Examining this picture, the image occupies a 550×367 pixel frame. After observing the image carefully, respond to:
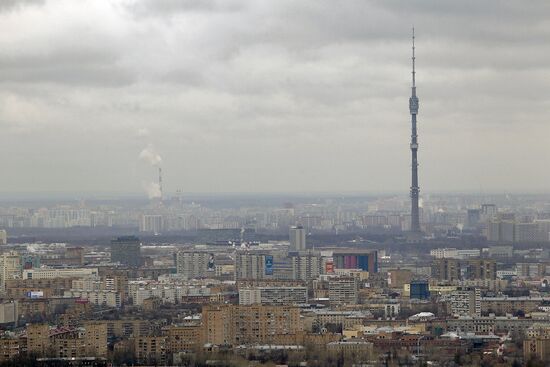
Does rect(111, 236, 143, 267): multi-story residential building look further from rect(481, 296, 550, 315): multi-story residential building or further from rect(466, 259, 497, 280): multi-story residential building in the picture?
rect(481, 296, 550, 315): multi-story residential building

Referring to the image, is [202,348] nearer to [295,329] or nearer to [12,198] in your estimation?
[295,329]

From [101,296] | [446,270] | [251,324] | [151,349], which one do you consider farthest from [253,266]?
[151,349]

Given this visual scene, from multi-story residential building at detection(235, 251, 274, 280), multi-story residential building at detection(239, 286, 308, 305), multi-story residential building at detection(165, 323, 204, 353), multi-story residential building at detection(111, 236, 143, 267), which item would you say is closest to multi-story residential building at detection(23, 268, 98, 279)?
multi-story residential building at detection(235, 251, 274, 280)

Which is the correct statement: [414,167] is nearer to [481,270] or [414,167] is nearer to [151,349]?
[481,270]

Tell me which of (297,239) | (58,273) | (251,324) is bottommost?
(251,324)

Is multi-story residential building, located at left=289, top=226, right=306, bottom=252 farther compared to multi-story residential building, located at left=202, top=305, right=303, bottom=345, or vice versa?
multi-story residential building, located at left=289, top=226, right=306, bottom=252

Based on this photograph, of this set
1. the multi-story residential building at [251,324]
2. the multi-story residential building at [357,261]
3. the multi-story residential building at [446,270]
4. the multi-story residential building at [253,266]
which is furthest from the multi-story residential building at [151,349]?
the multi-story residential building at [357,261]

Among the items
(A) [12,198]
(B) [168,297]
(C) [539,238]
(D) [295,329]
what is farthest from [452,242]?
(D) [295,329]

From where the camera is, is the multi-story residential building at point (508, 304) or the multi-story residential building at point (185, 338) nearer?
the multi-story residential building at point (185, 338)

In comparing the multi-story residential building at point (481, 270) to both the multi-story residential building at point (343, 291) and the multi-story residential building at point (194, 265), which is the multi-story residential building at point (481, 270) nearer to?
the multi-story residential building at point (343, 291)

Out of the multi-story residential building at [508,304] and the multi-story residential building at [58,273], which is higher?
the multi-story residential building at [58,273]

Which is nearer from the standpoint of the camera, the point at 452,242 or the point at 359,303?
the point at 359,303
